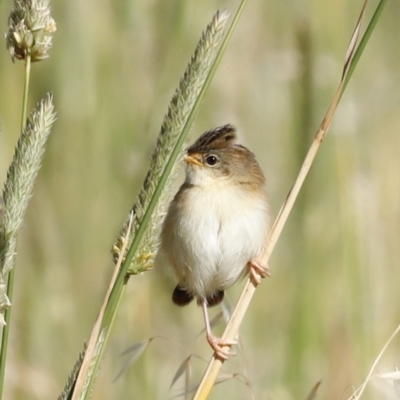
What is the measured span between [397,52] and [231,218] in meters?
1.50

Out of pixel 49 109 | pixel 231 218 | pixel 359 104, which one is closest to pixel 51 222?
pixel 231 218

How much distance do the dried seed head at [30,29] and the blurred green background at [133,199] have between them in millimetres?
1515

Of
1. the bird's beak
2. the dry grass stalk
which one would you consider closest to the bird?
the bird's beak

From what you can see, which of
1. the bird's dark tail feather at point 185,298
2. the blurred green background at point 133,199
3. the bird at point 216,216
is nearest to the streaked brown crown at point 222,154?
the bird at point 216,216

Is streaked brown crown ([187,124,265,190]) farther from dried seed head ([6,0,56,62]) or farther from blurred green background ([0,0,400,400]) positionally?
dried seed head ([6,0,56,62])

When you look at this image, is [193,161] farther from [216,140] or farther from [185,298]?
[185,298]

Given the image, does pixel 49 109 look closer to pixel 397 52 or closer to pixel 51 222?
pixel 51 222

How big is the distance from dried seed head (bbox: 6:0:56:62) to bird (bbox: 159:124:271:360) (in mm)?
1336

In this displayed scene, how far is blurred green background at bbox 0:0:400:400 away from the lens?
10.5 ft

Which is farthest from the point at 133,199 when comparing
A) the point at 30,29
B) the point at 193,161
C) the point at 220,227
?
the point at 30,29

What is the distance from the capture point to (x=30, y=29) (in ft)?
5.51

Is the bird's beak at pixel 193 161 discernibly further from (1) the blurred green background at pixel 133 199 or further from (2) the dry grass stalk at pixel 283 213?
(2) the dry grass stalk at pixel 283 213

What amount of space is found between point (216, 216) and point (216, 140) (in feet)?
1.01

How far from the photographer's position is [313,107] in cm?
315
